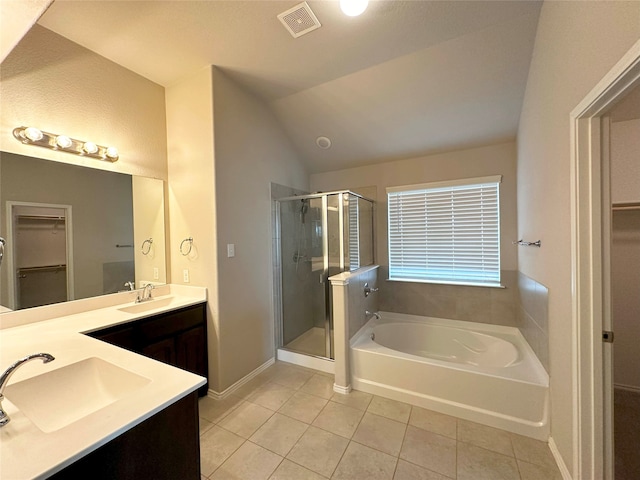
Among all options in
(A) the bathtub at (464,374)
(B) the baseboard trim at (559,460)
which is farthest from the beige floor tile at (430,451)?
(B) the baseboard trim at (559,460)

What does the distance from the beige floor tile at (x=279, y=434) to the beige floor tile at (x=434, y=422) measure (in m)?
0.83

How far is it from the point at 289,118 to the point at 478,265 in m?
2.76

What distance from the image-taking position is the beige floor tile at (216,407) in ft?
6.43

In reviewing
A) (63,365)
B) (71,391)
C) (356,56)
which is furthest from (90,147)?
(356,56)

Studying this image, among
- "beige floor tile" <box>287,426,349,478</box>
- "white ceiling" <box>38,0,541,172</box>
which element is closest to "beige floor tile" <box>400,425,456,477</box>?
"beige floor tile" <box>287,426,349,478</box>

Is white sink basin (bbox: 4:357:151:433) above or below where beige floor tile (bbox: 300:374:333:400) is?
above

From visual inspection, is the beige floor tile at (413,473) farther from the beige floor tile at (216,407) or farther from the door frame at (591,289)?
the beige floor tile at (216,407)

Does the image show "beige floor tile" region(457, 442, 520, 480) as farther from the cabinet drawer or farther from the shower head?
the shower head

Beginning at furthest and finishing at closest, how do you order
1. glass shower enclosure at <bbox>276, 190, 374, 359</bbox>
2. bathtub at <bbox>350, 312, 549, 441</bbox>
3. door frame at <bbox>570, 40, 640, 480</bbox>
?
glass shower enclosure at <bbox>276, 190, 374, 359</bbox> < bathtub at <bbox>350, 312, 549, 441</bbox> < door frame at <bbox>570, 40, 640, 480</bbox>

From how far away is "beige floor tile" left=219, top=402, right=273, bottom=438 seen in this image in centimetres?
181

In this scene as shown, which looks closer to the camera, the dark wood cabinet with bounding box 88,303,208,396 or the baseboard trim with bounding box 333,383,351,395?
the dark wood cabinet with bounding box 88,303,208,396

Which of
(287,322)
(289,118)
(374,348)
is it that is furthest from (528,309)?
(289,118)

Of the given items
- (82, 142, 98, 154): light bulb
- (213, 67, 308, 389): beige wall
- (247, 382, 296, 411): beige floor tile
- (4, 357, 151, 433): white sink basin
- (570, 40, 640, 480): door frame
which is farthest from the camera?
(213, 67, 308, 389): beige wall

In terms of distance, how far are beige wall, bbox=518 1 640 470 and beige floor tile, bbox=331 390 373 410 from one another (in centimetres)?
121
